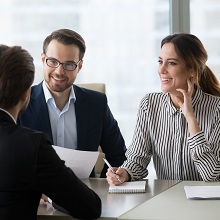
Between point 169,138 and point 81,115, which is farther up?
point 81,115

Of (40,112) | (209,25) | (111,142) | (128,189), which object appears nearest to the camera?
(128,189)

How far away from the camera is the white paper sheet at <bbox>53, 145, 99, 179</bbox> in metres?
2.73

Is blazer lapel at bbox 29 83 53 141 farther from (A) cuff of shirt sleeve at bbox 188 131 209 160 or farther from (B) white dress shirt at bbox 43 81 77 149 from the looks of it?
(A) cuff of shirt sleeve at bbox 188 131 209 160

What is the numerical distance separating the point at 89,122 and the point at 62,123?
17 centimetres

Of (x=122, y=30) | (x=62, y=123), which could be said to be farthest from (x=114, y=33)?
(x=62, y=123)

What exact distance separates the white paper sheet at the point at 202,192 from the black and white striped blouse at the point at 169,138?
0.34 metres

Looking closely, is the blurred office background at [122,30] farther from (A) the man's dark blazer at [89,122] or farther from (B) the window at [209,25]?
(A) the man's dark blazer at [89,122]

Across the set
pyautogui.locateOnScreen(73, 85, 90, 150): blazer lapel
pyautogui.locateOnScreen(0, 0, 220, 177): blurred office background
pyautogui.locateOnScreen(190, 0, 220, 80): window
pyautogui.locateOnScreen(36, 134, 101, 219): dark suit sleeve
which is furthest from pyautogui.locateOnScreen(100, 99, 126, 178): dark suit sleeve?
pyautogui.locateOnScreen(190, 0, 220, 80): window

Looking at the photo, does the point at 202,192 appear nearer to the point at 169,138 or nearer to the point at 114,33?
the point at 169,138

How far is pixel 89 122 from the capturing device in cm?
338

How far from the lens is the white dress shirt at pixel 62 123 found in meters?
3.31

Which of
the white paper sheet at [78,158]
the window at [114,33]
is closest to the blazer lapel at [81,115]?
the white paper sheet at [78,158]

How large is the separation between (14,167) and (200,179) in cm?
142

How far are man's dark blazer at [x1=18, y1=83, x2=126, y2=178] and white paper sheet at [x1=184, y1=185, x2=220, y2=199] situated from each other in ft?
2.87
